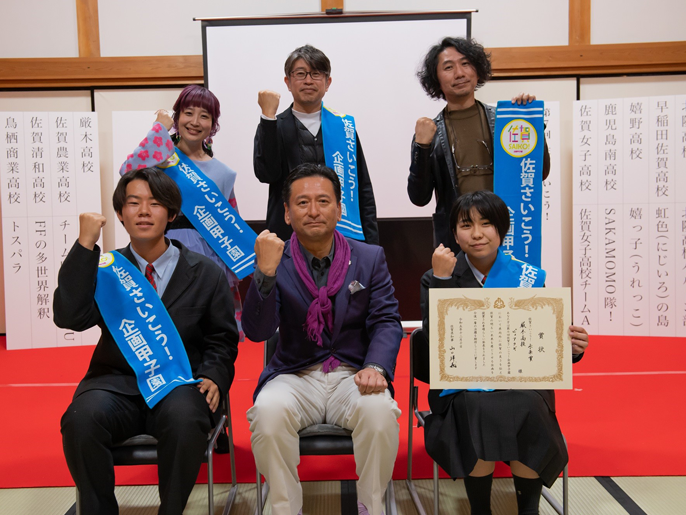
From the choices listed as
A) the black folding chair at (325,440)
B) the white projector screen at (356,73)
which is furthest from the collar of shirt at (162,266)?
the white projector screen at (356,73)

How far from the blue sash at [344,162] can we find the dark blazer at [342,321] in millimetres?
545

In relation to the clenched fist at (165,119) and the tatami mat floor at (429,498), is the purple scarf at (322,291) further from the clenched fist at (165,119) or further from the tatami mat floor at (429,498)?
the clenched fist at (165,119)

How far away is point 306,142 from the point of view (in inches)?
91.5

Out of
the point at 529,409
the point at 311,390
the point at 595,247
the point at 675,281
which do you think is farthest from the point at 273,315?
the point at 675,281

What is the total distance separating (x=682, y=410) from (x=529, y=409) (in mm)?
1578

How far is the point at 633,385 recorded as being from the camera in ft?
9.70

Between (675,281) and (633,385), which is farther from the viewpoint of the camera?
(675,281)

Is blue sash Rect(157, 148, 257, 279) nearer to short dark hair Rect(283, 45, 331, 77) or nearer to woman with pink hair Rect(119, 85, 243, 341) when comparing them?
woman with pink hair Rect(119, 85, 243, 341)

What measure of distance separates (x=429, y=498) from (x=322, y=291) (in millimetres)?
851

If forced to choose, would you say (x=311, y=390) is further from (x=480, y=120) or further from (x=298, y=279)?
(x=480, y=120)

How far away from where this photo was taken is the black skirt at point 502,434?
150cm

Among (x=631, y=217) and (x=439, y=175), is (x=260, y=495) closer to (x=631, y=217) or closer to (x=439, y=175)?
(x=439, y=175)

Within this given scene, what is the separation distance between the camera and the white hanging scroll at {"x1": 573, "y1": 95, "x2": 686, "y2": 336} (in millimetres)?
4094

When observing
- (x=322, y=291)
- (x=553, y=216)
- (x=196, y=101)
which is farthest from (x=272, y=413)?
(x=553, y=216)
